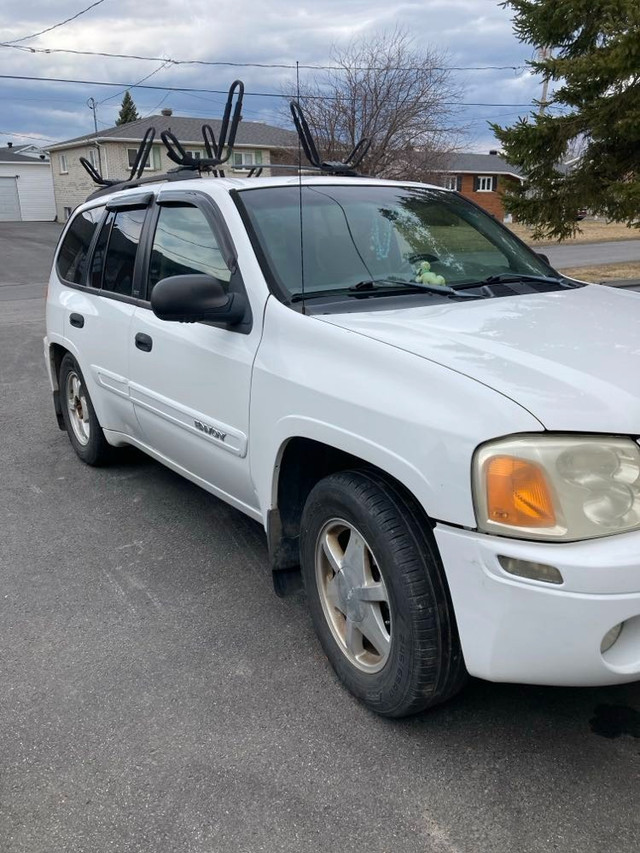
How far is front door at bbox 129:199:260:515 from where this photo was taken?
10.6ft

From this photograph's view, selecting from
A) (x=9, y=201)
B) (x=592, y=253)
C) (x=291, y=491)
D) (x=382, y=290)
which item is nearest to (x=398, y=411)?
(x=291, y=491)

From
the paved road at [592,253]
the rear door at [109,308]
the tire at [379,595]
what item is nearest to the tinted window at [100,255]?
the rear door at [109,308]

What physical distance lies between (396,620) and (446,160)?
28.3 m

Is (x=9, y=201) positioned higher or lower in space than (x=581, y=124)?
lower

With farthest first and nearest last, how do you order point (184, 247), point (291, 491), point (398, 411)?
1. point (184, 247)
2. point (291, 491)
3. point (398, 411)

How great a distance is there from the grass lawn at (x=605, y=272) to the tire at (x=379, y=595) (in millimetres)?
18546

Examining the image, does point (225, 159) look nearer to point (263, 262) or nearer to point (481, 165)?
point (263, 262)

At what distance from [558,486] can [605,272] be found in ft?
71.6

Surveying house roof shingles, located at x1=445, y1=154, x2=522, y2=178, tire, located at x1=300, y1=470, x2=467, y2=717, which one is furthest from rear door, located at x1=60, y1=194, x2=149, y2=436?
house roof shingles, located at x1=445, y1=154, x2=522, y2=178

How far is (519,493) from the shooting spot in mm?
2100

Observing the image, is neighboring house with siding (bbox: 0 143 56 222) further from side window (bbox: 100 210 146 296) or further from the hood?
the hood

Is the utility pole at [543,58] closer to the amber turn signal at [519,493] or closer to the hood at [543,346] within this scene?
the hood at [543,346]

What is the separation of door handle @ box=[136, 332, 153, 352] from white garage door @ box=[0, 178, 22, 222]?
168 feet

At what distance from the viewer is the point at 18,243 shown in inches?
1352
